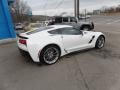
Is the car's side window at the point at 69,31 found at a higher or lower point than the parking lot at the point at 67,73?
higher

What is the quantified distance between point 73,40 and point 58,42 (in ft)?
2.57

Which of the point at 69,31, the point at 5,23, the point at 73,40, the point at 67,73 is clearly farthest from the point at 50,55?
the point at 5,23

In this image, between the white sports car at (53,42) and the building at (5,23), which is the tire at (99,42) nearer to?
the white sports car at (53,42)

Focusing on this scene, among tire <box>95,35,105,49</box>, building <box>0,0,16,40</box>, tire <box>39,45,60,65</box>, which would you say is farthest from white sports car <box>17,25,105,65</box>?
building <box>0,0,16,40</box>

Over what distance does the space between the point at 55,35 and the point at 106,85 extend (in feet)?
9.04

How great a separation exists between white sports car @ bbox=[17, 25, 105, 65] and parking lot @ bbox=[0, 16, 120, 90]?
1.12 feet

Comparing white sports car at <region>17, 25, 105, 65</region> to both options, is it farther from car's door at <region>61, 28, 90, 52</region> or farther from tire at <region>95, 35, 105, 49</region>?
tire at <region>95, 35, 105, 49</region>

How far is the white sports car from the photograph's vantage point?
5152 millimetres

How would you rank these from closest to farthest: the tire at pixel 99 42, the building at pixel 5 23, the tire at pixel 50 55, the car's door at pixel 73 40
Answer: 1. the tire at pixel 50 55
2. the car's door at pixel 73 40
3. the tire at pixel 99 42
4. the building at pixel 5 23

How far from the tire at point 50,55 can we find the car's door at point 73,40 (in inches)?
19.1

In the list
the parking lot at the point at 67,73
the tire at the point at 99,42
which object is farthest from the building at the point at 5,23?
the tire at the point at 99,42

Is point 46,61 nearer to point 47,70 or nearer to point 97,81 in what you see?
point 47,70

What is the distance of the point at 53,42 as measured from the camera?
5.43 meters

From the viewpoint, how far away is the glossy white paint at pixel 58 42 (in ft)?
16.8
